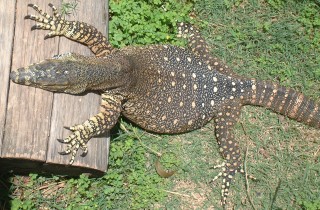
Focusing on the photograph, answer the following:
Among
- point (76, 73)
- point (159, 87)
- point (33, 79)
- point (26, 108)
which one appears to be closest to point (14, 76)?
point (33, 79)

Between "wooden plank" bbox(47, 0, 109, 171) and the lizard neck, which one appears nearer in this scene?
the lizard neck

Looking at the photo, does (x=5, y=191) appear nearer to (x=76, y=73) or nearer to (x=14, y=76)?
(x=14, y=76)

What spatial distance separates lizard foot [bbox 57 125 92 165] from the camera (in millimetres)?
5617

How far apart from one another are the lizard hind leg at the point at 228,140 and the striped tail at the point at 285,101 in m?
0.41

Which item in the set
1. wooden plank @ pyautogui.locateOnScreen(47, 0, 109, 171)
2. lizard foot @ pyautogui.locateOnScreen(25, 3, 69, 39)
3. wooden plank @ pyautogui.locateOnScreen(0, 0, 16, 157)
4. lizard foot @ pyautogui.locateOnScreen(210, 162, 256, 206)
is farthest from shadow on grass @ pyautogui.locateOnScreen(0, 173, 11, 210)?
lizard foot @ pyautogui.locateOnScreen(210, 162, 256, 206)

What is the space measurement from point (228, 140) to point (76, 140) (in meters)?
2.71

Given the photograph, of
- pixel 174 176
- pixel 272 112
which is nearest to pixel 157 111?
pixel 174 176

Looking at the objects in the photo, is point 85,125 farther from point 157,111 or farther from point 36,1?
point 36,1

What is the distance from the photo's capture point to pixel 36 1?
582cm

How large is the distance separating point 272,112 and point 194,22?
212 cm

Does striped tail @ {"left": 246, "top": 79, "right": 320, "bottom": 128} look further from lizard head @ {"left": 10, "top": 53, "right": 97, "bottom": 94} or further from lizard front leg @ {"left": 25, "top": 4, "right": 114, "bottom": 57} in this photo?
lizard head @ {"left": 10, "top": 53, "right": 97, "bottom": 94}

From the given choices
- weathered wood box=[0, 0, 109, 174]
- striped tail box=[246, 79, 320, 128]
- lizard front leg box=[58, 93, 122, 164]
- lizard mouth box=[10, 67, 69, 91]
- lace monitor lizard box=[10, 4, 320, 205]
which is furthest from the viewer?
striped tail box=[246, 79, 320, 128]

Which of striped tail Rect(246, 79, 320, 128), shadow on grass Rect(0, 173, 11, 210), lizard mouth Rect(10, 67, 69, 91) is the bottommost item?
shadow on grass Rect(0, 173, 11, 210)

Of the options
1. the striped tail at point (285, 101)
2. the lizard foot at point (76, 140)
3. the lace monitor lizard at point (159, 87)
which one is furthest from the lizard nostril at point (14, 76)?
the striped tail at point (285, 101)
